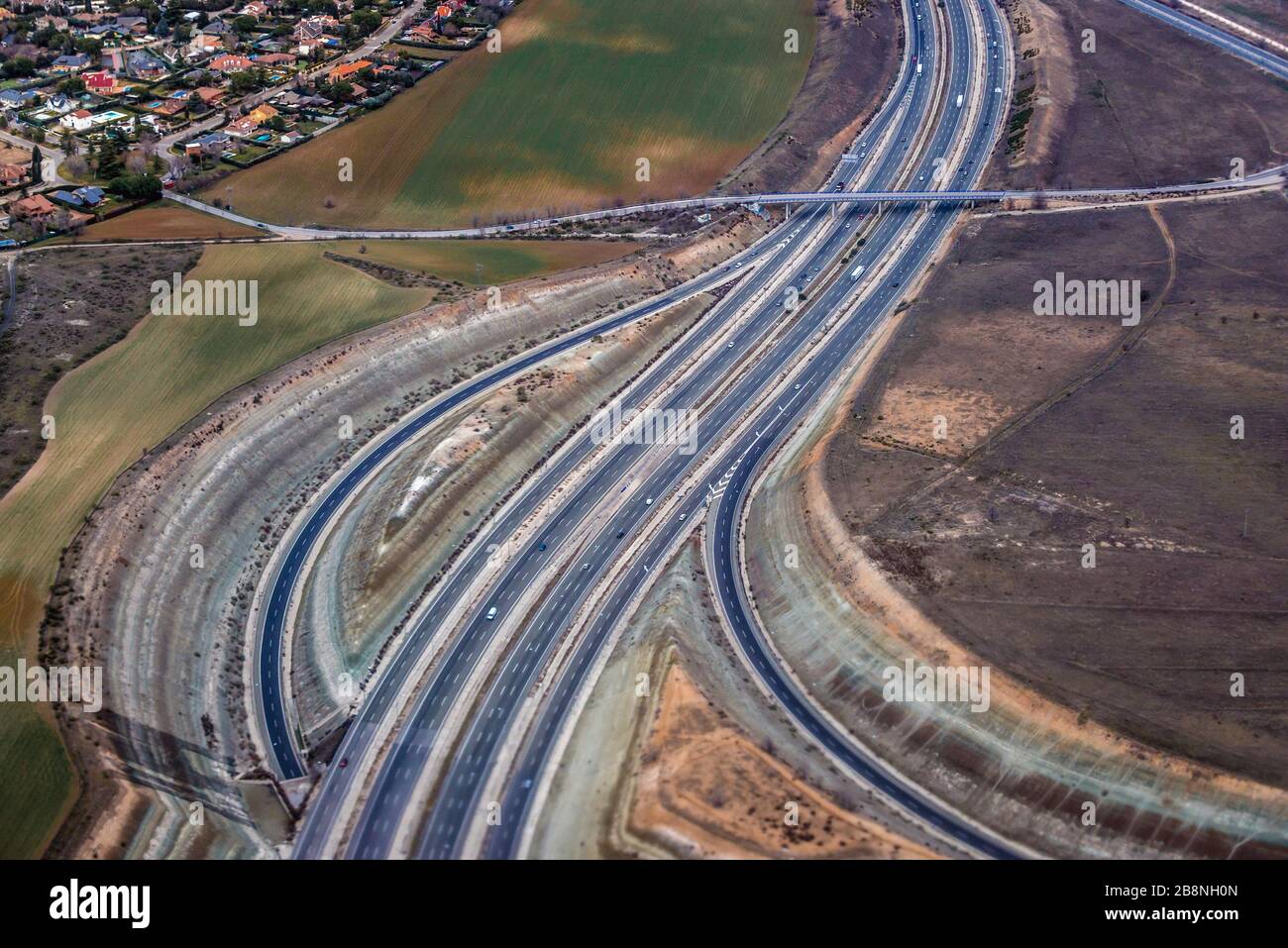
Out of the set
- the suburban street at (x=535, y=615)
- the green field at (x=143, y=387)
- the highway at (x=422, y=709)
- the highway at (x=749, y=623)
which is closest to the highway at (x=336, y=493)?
the highway at (x=422, y=709)

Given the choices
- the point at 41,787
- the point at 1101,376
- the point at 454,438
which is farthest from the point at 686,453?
the point at 41,787

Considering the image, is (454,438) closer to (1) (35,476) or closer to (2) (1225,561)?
(1) (35,476)

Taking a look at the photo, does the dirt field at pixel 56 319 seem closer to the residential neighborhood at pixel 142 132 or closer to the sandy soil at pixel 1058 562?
the residential neighborhood at pixel 142 132

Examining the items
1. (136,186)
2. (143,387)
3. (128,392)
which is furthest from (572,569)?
(136,186)

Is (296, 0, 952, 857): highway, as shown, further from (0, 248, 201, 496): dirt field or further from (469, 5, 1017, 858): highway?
(0, 248, 201, 496): dirt field

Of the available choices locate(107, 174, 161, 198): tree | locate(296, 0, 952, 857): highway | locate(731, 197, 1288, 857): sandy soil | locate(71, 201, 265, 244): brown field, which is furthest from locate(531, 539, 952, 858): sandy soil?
locate(107, 174, 161, 198): tree

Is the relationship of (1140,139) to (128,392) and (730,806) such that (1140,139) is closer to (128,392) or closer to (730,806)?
(730,806)
